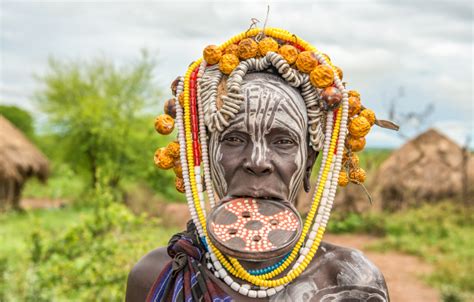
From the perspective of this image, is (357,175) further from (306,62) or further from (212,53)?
(212,53)

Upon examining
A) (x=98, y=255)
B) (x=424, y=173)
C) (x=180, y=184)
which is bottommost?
(x=98, y=255)

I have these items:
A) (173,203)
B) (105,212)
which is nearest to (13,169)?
(173,203)

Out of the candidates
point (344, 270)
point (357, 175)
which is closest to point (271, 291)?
point (344, 270)

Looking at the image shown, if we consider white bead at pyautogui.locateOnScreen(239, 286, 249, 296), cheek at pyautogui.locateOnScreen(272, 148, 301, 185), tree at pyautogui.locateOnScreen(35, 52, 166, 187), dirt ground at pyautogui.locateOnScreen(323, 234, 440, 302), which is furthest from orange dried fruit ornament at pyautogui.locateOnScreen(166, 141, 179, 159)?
tree at pyautogui.locateOnScreen(35, 52, 166, 187)

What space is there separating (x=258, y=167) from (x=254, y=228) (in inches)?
7.4

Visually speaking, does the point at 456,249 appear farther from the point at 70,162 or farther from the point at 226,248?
the point at 70,162

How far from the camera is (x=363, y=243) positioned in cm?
1164

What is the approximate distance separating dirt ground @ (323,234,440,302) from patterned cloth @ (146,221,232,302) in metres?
6.33

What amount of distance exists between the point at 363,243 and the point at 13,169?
956 centimetres

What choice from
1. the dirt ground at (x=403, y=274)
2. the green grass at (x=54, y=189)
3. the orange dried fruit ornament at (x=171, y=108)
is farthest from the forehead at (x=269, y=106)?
the green grass at (x=54, y=189)

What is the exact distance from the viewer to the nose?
5.81 ft

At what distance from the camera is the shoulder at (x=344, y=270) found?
1994 mm

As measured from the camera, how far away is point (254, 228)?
1.75m

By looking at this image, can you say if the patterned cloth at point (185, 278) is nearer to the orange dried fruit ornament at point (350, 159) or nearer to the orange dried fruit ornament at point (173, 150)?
the orange dried fruit ornament at point (173, 150)
